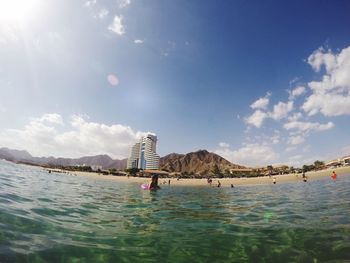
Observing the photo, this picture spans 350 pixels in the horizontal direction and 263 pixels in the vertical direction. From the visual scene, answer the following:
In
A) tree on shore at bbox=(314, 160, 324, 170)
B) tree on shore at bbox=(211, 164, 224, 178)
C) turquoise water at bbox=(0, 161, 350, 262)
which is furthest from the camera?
tree on shore at bbox=(314, 160, 324, 170)

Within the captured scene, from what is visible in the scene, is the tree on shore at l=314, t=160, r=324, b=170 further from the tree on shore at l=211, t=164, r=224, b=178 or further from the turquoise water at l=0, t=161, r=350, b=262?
the turquoise water at l=0, t=161, r=350, b=262

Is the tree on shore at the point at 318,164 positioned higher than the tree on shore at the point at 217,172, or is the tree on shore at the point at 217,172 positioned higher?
the tree on shore at the point at 318,164

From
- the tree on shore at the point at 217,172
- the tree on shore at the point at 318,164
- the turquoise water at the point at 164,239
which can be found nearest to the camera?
the turquoise water at the point at 164,239

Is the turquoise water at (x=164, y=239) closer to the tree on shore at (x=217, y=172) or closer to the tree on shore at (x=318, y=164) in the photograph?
the tree on shore at (x=217, y=172)

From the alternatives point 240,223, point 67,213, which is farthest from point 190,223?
point 67,213

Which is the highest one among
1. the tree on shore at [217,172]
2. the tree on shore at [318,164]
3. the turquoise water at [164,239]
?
the tree on shore at [318,164]

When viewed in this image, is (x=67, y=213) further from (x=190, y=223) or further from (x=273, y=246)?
(x=273, y=246)

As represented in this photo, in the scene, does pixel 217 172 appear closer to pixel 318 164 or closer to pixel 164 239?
pixel 318 164

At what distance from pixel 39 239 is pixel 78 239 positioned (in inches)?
37.2

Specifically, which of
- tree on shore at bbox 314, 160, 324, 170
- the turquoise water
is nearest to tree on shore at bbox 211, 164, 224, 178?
tree on shore at bbox 314, 160, 324, 170

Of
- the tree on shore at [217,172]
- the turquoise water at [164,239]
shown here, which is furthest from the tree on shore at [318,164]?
the turquoise water at [164,239]

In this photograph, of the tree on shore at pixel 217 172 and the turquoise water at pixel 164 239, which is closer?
the turquoise water at pixel 164 239

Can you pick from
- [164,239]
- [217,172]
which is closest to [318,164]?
[217,172]

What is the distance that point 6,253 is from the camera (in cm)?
491
